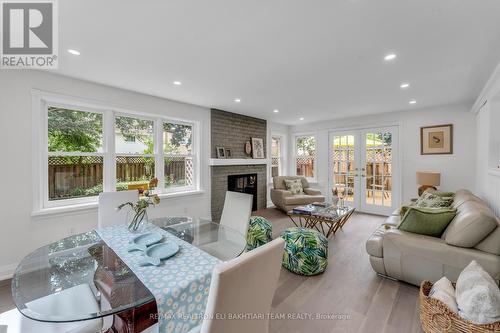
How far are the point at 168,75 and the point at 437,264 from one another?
361 centimetres

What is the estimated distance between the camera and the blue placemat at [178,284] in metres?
1.06

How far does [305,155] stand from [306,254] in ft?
14.6

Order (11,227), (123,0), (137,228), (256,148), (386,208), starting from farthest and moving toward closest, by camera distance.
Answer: (256,148)
(386,208)
(11,227)
(137,228)
(123,0)

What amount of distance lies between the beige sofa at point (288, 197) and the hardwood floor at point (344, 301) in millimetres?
2235

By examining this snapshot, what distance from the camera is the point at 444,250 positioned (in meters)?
2.02

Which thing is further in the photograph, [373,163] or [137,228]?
[373,163]

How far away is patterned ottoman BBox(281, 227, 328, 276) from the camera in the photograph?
8.08 feet

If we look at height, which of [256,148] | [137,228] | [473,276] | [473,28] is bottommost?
[473,276]

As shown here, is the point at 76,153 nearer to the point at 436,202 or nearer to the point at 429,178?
the point at 436,202

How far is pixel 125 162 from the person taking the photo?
3.56 metres

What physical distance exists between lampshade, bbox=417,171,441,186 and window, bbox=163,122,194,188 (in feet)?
14.9

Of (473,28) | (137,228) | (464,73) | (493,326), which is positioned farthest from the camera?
(464,73)

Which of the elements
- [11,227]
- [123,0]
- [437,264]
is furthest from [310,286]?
[11,227]

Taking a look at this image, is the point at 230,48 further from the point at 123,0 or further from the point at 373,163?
the point at 373,163
